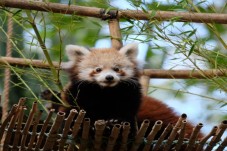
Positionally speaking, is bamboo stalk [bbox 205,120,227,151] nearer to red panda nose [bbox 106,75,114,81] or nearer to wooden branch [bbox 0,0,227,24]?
wooden branch [bbox 0,0,227,24]

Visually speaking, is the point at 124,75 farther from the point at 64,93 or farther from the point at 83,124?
the point at 83,124

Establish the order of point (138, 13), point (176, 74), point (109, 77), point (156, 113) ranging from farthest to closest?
point (176, 74)
point (156, 113)
point (109, 77)
point (138, 13)

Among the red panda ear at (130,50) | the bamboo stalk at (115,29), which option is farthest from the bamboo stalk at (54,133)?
the red panda ear at (130,50)

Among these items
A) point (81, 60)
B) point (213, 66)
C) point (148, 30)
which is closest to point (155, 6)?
point (148, 30)

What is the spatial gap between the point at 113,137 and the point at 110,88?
0.95 meters

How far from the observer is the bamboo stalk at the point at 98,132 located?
2.21m

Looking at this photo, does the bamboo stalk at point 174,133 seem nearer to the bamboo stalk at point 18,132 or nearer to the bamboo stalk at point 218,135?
the bamboo stalk at point 218,135

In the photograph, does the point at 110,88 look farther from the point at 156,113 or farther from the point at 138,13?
the point at 138,13

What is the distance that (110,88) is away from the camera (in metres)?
3.18

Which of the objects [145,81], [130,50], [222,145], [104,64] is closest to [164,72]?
[145,81]

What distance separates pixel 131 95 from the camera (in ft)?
10.4

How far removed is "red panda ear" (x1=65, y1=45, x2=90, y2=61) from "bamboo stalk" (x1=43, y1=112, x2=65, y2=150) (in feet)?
4.20

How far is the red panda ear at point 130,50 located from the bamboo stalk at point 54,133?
1.25 meters

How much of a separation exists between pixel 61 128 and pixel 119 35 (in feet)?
3.24
